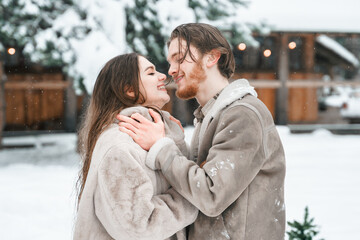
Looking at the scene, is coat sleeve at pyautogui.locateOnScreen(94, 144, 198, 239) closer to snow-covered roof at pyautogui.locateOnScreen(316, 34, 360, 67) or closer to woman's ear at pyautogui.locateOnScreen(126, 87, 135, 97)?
woman's ear at pyautogui.locateOnScreen(126, 87, 135, 97)

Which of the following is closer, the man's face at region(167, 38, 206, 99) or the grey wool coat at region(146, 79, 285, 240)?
the grey wool coat at region(146, 79, 285, 240)

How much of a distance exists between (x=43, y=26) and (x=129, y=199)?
31.4 ft

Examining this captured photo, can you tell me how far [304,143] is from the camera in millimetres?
14258

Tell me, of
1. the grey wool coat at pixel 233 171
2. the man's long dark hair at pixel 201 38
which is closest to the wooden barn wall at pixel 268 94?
the man's long dark hair at pixel 201 38

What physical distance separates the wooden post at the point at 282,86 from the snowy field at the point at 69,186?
5.03 feet

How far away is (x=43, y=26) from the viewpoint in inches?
400

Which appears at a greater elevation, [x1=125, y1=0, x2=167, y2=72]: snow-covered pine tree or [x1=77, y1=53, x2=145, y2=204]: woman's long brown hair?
[x1=125, y1=0, x2=167, y2=72]: snow-covered pine tree

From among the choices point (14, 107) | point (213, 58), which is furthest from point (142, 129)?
point (14, 107)

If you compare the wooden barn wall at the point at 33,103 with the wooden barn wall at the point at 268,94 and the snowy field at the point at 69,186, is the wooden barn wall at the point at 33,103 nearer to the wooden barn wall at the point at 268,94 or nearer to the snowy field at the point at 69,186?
the snowy field at the point at 69,186

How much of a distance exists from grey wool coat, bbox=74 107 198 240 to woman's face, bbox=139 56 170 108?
0.37 m

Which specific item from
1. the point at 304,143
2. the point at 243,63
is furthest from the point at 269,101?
the point at 304,143

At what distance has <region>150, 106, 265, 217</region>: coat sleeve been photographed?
5.82 ft

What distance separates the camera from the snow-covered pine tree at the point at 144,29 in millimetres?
9500

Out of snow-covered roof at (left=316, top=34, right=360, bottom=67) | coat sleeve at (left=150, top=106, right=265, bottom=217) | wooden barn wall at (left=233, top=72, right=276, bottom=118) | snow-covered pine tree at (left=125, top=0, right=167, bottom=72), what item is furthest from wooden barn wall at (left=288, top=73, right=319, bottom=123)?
coat sleeve at (left=150, top=106, right=265, bottom=217)
